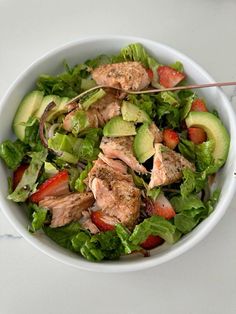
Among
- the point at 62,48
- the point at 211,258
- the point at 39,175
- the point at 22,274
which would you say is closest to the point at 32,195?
the point at 39,175

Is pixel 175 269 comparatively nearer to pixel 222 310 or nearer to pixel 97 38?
pixel 222 310

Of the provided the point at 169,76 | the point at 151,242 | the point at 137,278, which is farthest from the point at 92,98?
the point at 137,278

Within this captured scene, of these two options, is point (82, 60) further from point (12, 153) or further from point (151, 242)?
point (151, 242)

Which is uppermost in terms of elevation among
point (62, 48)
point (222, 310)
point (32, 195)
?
point (62, 48)

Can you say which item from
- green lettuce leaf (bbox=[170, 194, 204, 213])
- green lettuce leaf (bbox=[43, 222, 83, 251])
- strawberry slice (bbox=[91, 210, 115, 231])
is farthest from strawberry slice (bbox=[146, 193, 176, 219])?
green lettuce leaf (bbox=[43, 222, 83, 251])

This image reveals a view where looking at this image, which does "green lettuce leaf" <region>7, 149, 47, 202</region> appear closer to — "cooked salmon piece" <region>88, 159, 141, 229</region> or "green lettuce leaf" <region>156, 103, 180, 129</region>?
"cooked salmon piece" <region>88, 159, 141, 229</region>

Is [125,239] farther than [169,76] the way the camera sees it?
No
